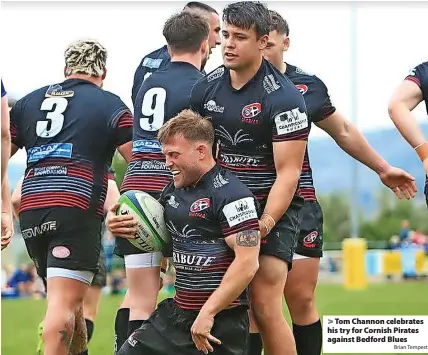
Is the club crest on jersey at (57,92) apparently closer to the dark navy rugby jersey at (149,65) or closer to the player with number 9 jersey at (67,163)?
the player with number 9 jersey at (67,163)

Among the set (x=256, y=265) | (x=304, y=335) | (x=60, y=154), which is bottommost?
(x=304, y=335)

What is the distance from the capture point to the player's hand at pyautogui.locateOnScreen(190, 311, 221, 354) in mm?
5500

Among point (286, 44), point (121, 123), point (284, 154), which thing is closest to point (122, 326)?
point (121, 123)

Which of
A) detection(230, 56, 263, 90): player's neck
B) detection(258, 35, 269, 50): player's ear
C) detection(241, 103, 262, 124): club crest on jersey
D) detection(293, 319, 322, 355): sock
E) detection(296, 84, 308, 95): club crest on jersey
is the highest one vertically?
detection(258, 35, 269, 50): player's ear

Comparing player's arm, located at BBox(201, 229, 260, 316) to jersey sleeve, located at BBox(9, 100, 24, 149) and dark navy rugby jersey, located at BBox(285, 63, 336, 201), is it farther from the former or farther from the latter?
jersey sleeve, located at BBox(9, 100, 24, 149)

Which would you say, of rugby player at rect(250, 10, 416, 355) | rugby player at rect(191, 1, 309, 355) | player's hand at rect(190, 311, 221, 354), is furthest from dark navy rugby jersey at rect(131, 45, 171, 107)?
player's hand at rect(190, 311, 221, 354)

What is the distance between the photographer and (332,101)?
7168 mm

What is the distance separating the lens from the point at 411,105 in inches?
269

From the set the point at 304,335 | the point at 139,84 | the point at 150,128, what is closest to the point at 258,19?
the point at 150,128

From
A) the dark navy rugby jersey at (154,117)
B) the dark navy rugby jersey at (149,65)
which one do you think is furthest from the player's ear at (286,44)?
the dark navy rugby jersey at (149,65)

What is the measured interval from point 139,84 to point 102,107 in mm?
474

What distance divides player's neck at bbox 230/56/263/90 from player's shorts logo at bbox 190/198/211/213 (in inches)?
29.0

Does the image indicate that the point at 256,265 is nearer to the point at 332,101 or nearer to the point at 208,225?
the point at 208,225

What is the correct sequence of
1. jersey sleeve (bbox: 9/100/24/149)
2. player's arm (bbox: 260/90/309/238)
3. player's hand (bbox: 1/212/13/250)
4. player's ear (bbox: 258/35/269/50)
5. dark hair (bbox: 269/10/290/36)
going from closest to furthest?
player's arm (bbox: 260/90/309/238), player's ear (bbox: 258/35/269/50), player's hand (bbox: 1/212/13/250), dark hair (bbox: 269/10/290/36), jersey sleeve (bbox: 9/100/24/149)
